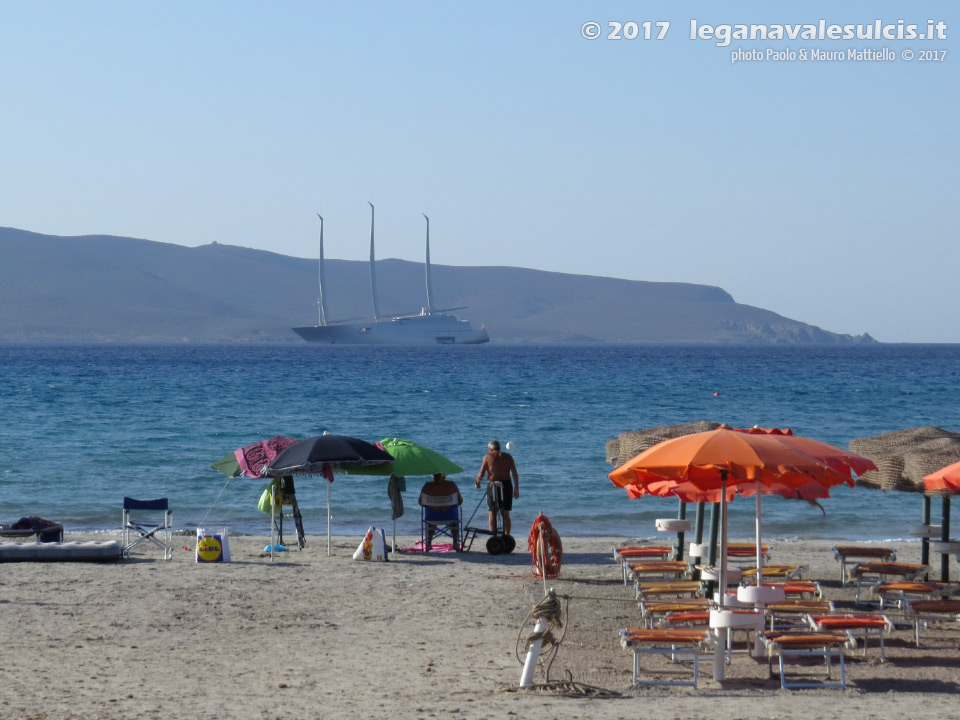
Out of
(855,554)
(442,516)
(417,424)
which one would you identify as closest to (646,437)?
(855,554)

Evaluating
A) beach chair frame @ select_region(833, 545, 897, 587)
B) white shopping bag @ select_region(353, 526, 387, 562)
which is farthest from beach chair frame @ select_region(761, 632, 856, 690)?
white shopping bag @ select_region(353, 526, 387, 562)

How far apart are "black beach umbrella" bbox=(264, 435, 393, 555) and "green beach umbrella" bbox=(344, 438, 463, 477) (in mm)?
153

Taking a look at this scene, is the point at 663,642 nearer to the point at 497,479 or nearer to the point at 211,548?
the point at 497,479

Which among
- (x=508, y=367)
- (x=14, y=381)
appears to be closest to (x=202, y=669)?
(x=14, y=381)

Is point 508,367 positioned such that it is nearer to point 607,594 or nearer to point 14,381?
point 14,381

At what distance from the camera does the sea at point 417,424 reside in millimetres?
18719

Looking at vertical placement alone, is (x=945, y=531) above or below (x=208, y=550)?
above

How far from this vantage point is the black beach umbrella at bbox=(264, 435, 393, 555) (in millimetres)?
12094

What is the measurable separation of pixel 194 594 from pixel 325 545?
3.85m

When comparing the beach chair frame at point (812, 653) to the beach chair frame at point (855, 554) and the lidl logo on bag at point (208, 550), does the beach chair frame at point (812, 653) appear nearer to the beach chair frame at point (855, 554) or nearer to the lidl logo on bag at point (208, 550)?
the beach chair frame at point (855, 554)

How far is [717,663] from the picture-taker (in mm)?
7422

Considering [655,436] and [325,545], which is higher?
[655,436]

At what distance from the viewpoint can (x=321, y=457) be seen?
12.1m

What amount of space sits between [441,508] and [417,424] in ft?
84.6
